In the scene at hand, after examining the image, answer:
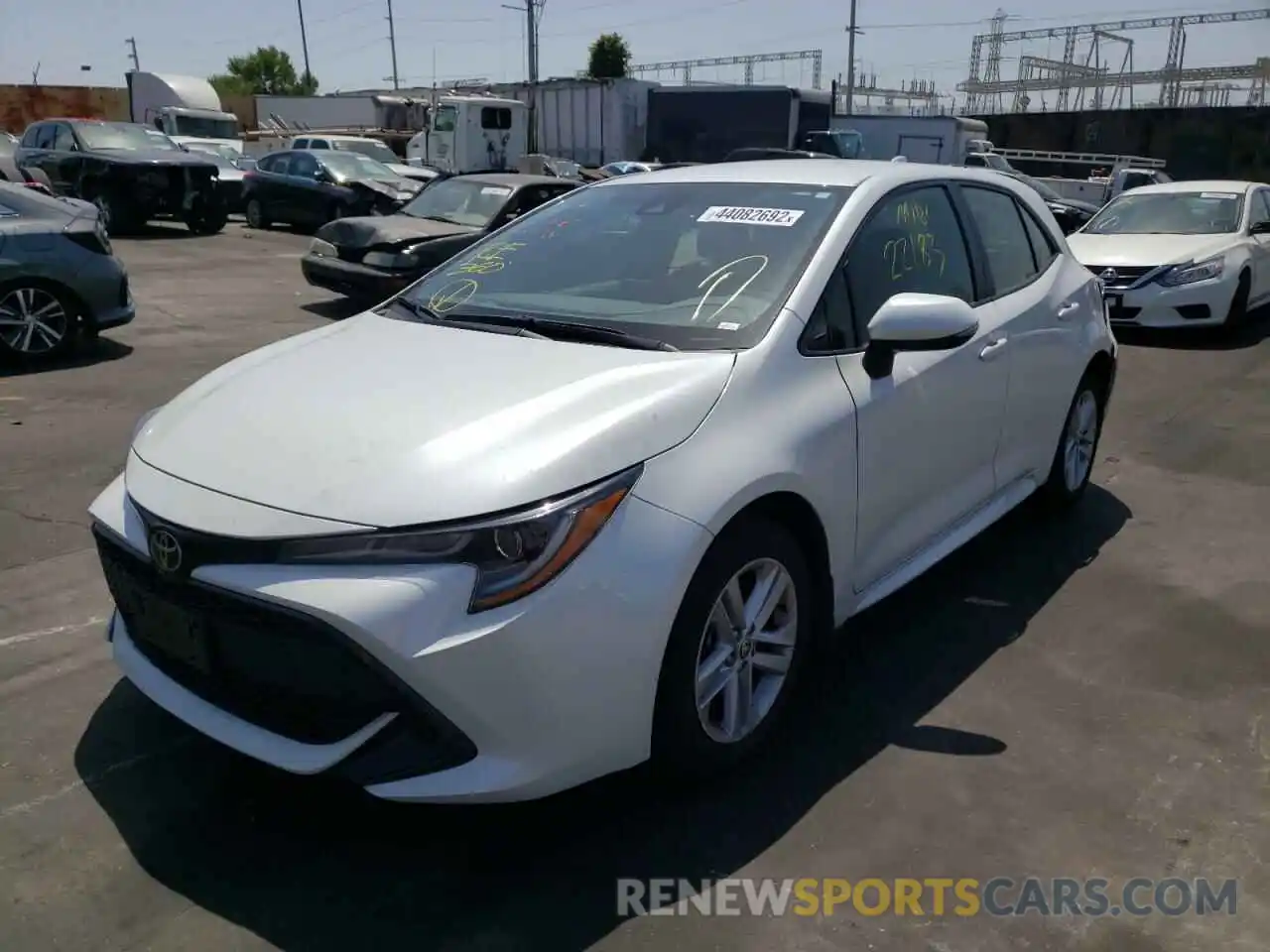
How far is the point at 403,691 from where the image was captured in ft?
7.40

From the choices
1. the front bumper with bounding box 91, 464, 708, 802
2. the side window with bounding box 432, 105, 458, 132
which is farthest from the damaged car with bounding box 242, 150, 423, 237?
the front bumper with bounding box 91, 464, 708, 802

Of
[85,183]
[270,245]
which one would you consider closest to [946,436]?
[270,245]

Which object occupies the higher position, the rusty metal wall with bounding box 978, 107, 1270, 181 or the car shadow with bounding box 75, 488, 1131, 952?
the rusty metal wall with bounding box 978, 107, 1270, 181

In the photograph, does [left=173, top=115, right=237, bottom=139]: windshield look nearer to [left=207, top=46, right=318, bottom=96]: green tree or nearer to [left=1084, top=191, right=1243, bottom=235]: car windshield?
[left=1084, top=191, right=1243, bottom=235]: car windshield

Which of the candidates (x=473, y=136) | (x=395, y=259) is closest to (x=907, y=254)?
(x=395, y=259)

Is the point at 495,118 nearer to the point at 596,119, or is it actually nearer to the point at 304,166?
the point at 596,119

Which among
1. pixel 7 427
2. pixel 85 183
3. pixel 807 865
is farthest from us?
pixel 85 183

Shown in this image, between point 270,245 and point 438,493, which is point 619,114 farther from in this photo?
point 438,493

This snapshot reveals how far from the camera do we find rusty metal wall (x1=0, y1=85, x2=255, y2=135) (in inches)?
1555

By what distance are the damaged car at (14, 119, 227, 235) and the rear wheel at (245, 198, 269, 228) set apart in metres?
1.72

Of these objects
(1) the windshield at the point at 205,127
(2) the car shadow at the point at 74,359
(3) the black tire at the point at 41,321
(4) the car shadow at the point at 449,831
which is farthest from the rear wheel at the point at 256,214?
(4) the car shadow at the point at 449,831

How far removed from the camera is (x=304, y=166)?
19.4 meters

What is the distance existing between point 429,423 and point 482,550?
450 mm

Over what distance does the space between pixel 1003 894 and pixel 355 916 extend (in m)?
1.51
